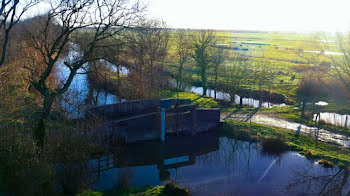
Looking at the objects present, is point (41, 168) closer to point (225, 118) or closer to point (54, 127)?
point (54, 127)

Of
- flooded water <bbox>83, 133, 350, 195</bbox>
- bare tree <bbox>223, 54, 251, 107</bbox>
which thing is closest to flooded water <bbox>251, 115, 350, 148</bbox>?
flooded water <bbox>83, 133, 350, 195</bbox>

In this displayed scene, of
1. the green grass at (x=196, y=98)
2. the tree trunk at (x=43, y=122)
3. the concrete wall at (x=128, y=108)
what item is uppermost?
the tree trunk at (x=43, y=122)

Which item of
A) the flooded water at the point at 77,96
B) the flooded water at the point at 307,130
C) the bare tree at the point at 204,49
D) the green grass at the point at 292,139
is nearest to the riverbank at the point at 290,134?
the green grass at the point at 292,139

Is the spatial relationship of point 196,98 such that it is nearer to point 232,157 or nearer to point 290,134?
point 290,134

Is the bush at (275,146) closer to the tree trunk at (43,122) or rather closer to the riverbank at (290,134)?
the riverbank at (290,134)

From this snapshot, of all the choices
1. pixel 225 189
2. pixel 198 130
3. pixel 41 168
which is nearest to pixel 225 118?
pixel 198 130

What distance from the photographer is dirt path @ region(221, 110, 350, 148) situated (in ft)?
62.5

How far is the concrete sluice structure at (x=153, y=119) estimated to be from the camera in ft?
60.5

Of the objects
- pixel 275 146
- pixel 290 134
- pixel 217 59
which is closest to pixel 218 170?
pixel 275 146

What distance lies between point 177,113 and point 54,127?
27.8ft

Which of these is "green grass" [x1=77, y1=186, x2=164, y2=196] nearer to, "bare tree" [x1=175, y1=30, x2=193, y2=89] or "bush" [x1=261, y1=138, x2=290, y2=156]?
"bush" [x1=261, y1=138, x2=290, y2=156]

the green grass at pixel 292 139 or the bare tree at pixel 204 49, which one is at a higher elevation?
the bare tree at pixel 204 49

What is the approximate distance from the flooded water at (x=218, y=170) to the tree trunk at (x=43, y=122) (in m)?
2.92

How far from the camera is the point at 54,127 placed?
45.1 feet
